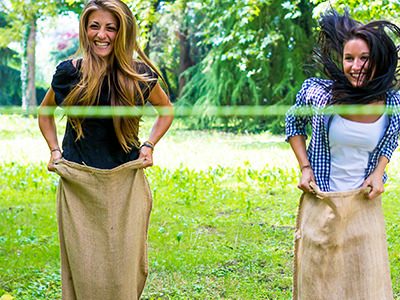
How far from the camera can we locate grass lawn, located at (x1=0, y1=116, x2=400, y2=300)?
13.5ft

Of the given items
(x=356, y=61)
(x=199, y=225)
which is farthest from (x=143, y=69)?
(x=199, y=225)

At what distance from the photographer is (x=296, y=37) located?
14.5m

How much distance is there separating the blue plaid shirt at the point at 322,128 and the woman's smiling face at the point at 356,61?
106 mm

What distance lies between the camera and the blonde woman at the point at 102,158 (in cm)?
275

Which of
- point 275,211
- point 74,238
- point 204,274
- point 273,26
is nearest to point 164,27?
point 273,26

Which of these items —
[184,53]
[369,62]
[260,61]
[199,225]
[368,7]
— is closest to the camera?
[369,62]

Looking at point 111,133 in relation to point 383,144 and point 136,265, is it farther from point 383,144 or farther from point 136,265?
point 383,144

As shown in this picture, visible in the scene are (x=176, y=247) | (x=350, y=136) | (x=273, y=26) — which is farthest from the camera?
(x=273, y=26)

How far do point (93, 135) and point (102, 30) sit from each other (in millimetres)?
436

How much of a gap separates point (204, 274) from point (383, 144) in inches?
77.5

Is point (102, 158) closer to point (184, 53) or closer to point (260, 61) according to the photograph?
point (260, 61)

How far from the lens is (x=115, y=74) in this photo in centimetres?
278

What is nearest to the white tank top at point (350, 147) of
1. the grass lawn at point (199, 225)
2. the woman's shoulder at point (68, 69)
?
the woman's shoulder at point (68, 69)

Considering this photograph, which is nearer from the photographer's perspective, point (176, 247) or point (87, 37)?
point (87, 37)
